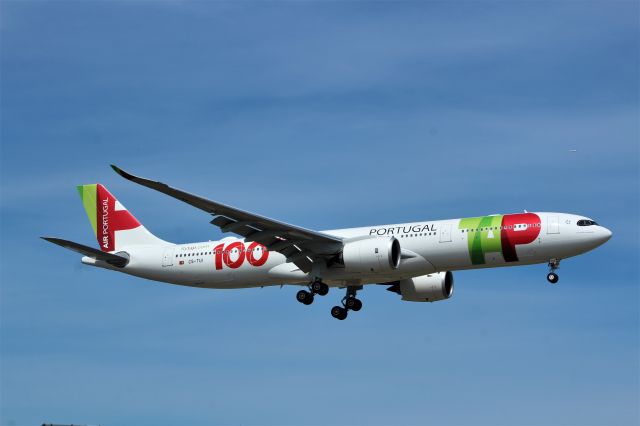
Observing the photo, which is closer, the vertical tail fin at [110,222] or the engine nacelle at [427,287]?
the engine nacelle at [427,287]

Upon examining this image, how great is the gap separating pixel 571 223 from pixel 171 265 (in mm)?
19951

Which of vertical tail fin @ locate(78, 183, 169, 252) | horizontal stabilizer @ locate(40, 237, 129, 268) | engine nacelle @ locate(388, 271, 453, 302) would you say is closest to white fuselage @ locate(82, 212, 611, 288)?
engine nacelle @ locate(388, 271, 453, 302)

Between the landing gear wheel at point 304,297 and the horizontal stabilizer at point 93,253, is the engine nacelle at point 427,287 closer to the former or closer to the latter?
the landing gear wheel at point 304,297

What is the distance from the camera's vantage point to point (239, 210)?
49906 millimetres

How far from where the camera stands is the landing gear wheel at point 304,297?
54438 millimetres

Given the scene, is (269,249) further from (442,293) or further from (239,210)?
(442,293)

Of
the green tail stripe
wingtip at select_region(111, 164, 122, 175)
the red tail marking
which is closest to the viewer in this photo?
wingtip at select_region(111, 164, 122, 175)

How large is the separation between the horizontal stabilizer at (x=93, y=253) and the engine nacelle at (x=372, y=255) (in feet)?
43.2

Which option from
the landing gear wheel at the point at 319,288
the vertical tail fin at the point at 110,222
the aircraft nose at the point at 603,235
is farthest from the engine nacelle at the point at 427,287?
the vertical tail fin at the point at 110,222

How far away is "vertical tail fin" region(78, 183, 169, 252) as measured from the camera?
6091 centimetres

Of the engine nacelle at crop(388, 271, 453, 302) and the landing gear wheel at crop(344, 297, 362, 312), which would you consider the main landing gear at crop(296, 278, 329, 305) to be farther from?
the engine nacelle at crop(388, 271, 453, 302)

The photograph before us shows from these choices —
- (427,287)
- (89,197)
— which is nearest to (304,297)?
(427,287)

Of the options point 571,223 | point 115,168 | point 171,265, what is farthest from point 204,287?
point 571,223

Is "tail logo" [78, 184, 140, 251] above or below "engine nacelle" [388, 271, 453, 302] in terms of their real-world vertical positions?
above
